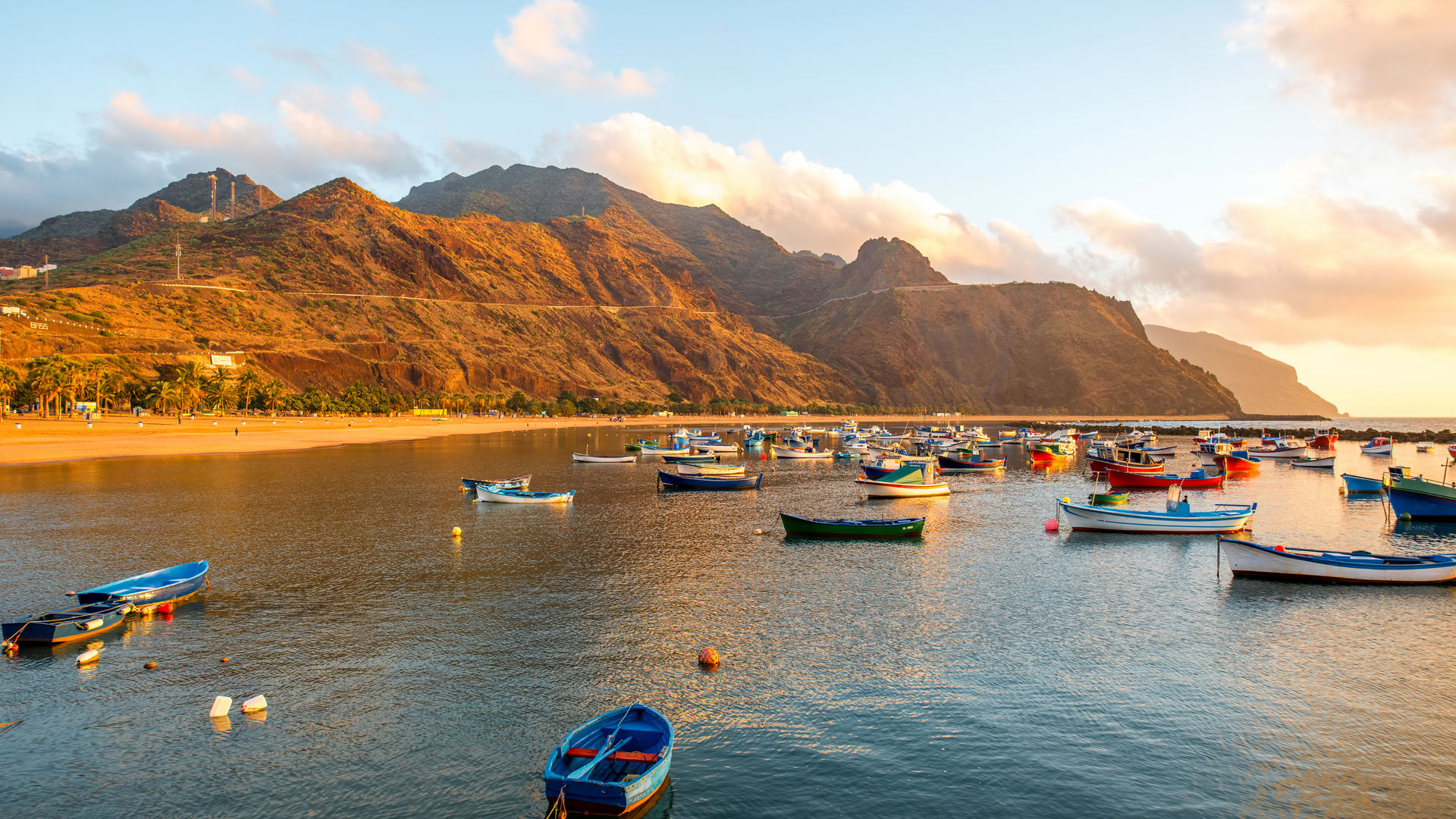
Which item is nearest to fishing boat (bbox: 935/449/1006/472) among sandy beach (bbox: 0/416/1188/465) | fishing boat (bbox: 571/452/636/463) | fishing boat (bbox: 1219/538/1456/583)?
fishing boat (bbox: 571/452/636/463)

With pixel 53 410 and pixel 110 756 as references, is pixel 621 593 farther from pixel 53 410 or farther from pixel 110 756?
pixel 53 410

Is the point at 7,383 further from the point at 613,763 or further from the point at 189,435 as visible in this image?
the point at 613,763

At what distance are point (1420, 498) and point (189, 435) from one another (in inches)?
5216

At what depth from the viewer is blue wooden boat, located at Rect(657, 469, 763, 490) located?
66.4 m

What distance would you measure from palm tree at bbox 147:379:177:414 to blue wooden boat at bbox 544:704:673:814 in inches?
5787

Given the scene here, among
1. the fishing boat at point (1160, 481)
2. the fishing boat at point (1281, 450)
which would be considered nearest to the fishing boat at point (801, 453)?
the fishing boat at point (1160, 481)

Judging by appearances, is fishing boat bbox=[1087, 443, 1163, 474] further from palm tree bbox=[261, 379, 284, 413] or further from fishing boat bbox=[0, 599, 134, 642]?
palm tree bbox=[261, 379, 284, 413]

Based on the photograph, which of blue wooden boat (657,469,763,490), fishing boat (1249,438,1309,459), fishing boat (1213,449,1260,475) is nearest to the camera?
blue wooden boat (657,469,763,490)

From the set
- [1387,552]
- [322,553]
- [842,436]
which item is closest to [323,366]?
[842,436]

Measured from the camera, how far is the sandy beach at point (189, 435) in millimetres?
83125

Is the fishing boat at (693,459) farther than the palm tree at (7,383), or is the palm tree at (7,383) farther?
the palm tree at (7,383)

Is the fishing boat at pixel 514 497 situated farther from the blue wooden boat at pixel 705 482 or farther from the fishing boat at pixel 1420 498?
the fishing boat at pixel 1420 498

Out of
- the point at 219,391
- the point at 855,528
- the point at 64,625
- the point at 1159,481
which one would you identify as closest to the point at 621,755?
the point at 64,625

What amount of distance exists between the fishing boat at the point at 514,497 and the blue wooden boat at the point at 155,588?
85.8 ft
